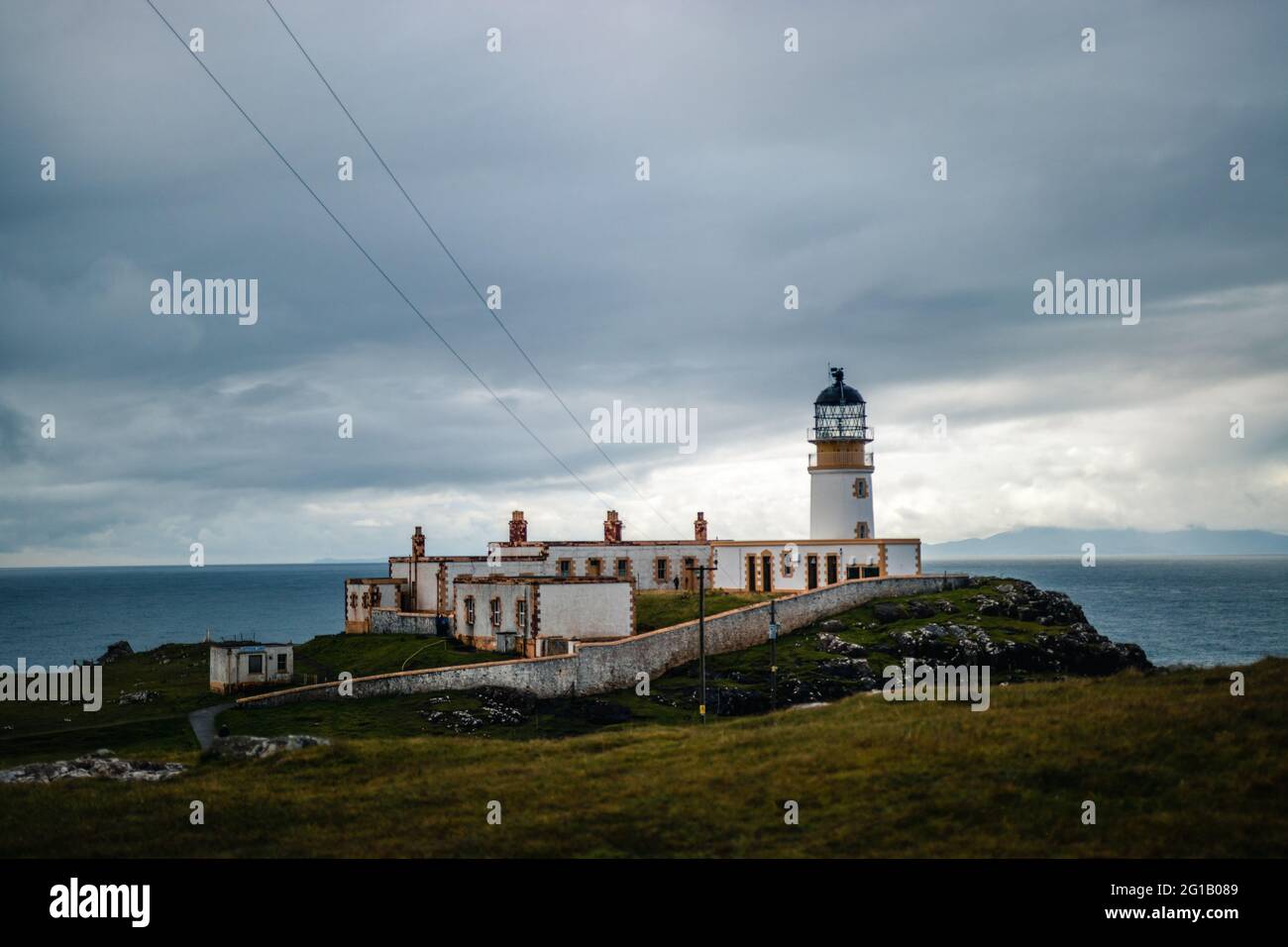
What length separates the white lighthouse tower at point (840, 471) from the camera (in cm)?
6378

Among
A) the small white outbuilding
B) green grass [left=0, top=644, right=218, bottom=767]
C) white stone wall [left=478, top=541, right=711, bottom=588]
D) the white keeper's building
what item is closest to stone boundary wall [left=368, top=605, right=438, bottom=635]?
the white keeper's building

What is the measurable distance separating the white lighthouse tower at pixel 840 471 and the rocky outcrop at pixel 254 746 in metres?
41.0

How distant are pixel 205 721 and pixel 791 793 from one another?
997 inches

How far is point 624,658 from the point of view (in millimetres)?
47375

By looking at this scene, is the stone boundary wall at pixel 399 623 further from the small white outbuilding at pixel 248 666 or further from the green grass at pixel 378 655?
the small white outbuilding at pixel 248 666

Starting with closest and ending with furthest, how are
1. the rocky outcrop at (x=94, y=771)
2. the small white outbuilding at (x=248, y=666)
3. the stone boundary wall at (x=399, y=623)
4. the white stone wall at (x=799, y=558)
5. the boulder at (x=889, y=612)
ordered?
the rocky outcrop at (x=94, y=771), the small white outbuilding at (x=248, y=666), the boulder at (x=889, y=612), the stone boundary wall at (x=399, y=623), the white stone wall at (x=799, y=558)

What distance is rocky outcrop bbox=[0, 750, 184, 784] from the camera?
2600 centimetres

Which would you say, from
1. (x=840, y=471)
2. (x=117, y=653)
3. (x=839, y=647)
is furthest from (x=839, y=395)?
(x=117, y=653)

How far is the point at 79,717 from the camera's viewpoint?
1554 inches

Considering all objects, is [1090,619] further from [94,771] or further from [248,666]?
A: [94,771]

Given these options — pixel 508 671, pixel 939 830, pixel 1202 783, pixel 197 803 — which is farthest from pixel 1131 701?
pixel 508 671

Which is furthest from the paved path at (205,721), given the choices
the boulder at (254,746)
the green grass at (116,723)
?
the boulder at (254,746)
